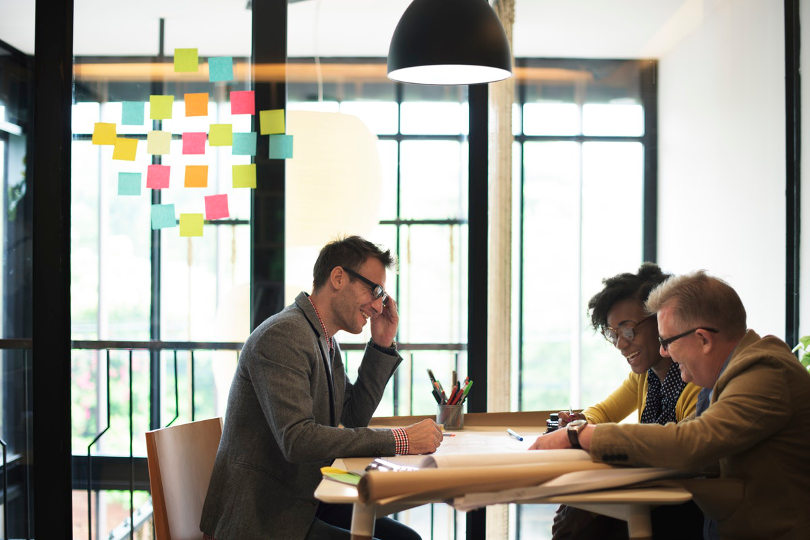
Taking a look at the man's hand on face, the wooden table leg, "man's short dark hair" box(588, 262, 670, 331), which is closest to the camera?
the wooden table leg

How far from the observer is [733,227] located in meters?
3.12

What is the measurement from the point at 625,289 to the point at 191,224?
5.45ft

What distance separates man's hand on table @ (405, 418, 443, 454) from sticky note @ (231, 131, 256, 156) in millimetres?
1480

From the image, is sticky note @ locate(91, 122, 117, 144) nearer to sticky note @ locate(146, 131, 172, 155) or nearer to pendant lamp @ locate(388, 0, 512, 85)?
sticky note @ locate(146, 131, 172, 155)

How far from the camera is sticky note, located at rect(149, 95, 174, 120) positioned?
302 cm

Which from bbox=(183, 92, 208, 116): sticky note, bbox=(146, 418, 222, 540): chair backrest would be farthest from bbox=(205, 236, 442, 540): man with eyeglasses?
bbox=(183, 92, 208, 116): sticky note

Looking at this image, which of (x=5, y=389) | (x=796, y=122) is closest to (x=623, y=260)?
(x=796, y=122)

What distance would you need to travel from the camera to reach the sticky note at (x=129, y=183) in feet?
9.96

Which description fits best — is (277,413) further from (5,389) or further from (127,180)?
(5,389)

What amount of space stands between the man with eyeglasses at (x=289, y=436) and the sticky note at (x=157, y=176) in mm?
1124

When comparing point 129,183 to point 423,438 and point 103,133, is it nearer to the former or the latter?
point 103,133

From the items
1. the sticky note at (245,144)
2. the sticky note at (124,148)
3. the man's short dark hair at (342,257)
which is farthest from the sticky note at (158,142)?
the man's short dark hair at (342,257)

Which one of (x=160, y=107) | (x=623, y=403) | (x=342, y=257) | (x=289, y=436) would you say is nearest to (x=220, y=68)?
(x=160, y=107)

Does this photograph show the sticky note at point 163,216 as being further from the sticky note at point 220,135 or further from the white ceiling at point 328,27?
the white ceiling at point 328,27
